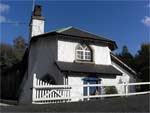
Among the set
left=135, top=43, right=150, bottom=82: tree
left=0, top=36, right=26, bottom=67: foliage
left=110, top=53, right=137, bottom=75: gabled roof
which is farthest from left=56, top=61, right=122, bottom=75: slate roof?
left=0, top=36, right=26, bottom=67: foliage

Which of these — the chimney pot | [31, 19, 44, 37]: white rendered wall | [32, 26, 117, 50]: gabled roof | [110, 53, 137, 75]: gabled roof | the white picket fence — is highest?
the chimney pot

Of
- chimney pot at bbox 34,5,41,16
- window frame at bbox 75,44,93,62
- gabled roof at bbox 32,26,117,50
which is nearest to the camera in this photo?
gabled roof at bbox 32,26,117,50

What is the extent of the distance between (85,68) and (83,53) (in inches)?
64.1

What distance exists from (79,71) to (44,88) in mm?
5172

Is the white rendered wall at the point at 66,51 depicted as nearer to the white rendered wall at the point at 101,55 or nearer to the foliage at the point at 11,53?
the white rendered wall at the point at 101,55

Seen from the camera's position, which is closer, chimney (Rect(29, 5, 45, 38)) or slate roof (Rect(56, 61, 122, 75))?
slate roof (Rect(56, 61, 122, 75))

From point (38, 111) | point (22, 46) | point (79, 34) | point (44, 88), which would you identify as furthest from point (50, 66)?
point (22, 46)

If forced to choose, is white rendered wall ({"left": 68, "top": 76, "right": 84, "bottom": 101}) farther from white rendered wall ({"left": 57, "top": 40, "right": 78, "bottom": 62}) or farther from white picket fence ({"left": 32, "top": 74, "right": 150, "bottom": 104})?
white picket fence ({"left": 32, "top": 74, "right": 150, "bottom": 104})

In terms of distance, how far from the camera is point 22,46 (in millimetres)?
74125

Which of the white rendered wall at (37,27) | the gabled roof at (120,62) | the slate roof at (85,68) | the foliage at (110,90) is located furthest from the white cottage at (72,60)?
the white rendered wall at (37,27)

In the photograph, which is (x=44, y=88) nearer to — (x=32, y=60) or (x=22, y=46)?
(x=32, y=60)

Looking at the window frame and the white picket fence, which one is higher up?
the window frame

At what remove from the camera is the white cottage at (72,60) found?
76.3ft

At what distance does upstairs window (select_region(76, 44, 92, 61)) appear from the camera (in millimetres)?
24953
